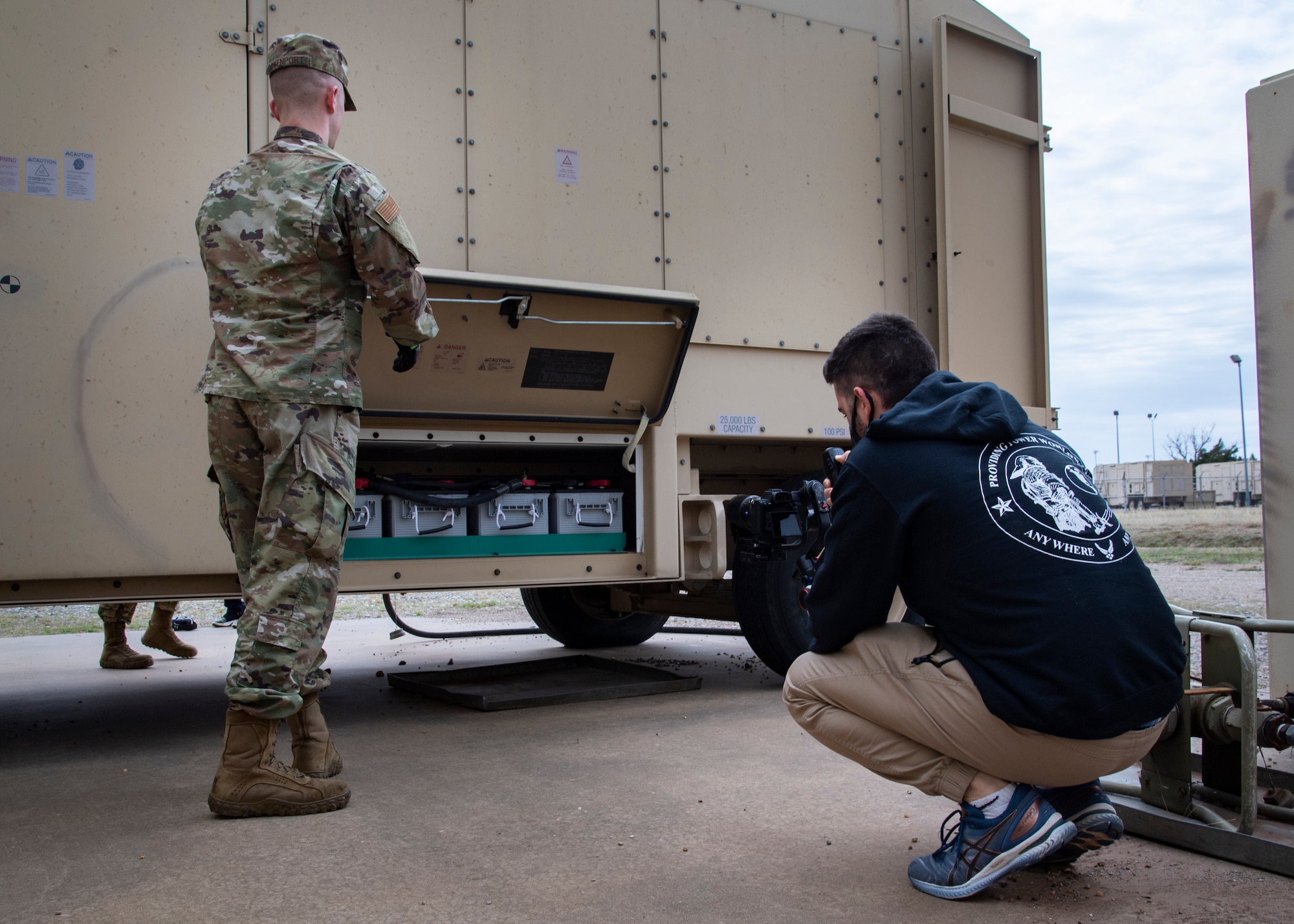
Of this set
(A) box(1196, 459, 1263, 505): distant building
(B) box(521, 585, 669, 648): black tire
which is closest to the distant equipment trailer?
(B) box(521, 585, 669, 648): black tire

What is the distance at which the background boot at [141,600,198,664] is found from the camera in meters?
5.41

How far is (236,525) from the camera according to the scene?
107 inches

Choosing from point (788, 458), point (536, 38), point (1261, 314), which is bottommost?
point (788, 458)

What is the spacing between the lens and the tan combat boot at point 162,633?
5414 mm

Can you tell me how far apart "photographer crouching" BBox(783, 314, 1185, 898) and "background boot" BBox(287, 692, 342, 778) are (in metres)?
1.46

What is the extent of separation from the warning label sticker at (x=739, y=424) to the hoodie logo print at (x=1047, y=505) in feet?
7.57

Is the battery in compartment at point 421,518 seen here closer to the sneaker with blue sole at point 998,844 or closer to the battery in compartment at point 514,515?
the battery in compartment at point 514,515

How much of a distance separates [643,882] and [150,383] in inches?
90.9

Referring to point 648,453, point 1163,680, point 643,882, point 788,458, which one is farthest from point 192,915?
point 788,458

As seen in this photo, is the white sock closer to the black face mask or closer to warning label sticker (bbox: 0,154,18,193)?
the black face mask

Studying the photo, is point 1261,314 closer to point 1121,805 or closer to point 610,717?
point 1121,805

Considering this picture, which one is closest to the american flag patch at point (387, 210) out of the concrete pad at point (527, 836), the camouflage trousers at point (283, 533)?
the camouflage trousers at point (283, 533)

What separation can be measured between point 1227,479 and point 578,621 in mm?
44529

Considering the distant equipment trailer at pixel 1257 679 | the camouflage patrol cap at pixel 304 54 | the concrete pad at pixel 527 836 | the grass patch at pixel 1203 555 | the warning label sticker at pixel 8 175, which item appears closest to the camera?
the concrete pad at pixel 527 836
